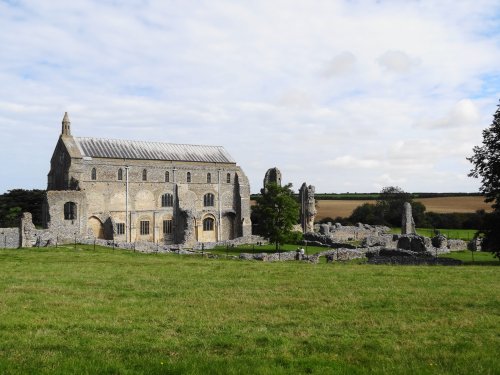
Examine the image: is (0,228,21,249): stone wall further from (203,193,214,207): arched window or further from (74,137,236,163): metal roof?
(203,193,214,207): arched window

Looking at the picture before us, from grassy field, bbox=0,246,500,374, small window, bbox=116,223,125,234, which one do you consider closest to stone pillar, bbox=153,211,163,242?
small window, bbox=116,223,125,234

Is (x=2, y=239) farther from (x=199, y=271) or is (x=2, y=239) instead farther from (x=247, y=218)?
(x=247, y=218)

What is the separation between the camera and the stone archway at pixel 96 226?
181ft

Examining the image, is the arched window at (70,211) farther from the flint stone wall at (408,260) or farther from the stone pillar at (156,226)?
the flint stone wall at (408,260)

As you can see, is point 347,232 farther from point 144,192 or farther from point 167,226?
point 144,192

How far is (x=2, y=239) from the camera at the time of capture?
42.8 m

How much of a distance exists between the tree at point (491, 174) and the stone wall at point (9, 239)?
37.0 m

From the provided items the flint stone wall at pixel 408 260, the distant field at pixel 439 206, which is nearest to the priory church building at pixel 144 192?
the flint stone wall at pixel 408 260

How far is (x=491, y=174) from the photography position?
3662 cm

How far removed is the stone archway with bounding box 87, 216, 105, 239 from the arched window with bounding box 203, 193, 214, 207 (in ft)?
46.1

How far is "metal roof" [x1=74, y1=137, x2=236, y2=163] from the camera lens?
57906mm

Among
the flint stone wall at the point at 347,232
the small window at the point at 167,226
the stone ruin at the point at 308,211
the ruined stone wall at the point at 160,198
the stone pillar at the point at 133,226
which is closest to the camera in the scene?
the ruined stone wall at the point at 160,198

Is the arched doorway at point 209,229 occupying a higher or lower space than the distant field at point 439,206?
lower

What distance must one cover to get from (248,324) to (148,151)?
51.9 metres
